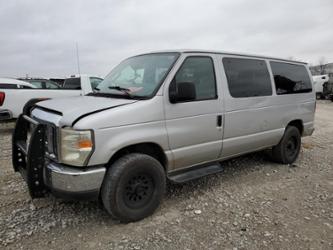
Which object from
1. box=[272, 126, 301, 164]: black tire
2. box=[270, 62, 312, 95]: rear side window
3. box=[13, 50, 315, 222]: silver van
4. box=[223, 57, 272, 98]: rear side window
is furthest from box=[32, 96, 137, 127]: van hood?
box=[272, 126, 301, 164]: black tire

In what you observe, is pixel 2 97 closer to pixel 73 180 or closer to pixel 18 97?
pixel 18 97

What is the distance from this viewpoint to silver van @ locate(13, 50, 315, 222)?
286cm

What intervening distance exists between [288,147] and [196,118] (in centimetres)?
274

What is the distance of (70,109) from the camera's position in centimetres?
303

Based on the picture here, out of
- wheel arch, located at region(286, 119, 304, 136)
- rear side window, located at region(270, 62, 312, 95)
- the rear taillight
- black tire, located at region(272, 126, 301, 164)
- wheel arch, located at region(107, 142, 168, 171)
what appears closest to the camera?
wheel arch, located at region(107, 142, 168, 171)

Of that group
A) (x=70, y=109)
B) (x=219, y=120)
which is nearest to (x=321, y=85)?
(x=219, y=120)

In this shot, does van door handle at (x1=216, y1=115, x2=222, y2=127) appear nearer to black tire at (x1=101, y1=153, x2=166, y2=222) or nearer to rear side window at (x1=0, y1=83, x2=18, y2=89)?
black tire at (x1=101, y1=153, x2=166, y2=222)

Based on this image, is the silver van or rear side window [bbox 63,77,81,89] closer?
the silver van

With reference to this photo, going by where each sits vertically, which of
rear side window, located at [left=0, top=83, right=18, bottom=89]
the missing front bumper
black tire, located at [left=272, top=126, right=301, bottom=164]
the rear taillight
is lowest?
black tire, located at [left=272, top=126, right=301, bottom=164]

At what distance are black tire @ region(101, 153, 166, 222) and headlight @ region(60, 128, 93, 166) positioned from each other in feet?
1.22

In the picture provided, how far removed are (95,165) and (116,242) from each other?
822 mm

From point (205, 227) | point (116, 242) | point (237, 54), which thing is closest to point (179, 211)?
point (205, 227)

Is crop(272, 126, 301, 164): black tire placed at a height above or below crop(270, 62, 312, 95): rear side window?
below

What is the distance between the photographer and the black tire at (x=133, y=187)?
3.01m
